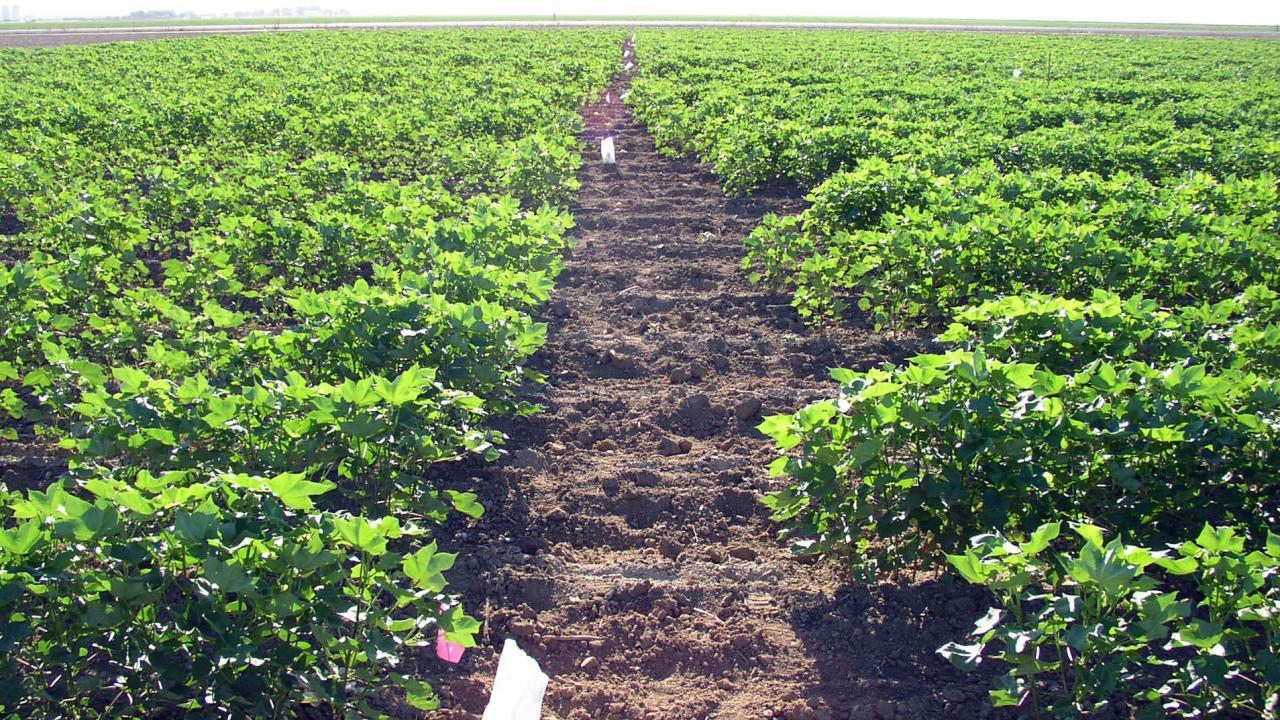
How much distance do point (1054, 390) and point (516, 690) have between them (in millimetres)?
1942

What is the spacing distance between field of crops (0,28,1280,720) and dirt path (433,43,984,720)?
0.02 meters

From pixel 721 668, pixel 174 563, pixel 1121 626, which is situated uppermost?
pixel 174 563

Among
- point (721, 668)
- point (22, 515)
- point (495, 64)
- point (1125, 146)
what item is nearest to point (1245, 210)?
point (1125, 146)

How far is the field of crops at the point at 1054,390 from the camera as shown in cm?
239

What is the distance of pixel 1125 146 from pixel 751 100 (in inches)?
208

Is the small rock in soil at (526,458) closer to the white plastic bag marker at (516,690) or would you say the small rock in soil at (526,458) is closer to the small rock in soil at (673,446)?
the small rock in soil at (673,446)

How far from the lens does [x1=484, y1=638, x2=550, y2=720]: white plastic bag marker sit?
2262 millimetres

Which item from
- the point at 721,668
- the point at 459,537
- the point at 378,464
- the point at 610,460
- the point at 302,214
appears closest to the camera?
the point at 721,668

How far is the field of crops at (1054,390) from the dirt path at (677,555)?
22cm

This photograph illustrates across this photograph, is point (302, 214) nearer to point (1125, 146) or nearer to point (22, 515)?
point (22, 515)

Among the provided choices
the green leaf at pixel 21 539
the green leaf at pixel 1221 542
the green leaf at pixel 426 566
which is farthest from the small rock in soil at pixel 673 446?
the green leaf at pixel 21 539

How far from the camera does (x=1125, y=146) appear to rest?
31.6ft

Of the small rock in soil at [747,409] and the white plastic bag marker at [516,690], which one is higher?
the white plastic bag marker at [516,690]

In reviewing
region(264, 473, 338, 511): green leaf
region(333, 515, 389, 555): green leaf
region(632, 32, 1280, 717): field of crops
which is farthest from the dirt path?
region(264, 473, 338, 511): green leaf
